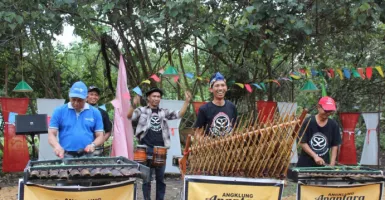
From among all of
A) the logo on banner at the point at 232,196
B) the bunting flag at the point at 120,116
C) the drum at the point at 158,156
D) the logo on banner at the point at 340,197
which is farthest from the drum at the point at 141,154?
the bunting flag at the point at 120,116

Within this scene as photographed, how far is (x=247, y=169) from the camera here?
369 centimetres

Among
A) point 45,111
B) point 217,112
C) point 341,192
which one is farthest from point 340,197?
point 45,111

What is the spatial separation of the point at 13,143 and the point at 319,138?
19.4 ft

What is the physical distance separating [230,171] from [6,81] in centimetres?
737

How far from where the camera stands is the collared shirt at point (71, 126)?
457 cm

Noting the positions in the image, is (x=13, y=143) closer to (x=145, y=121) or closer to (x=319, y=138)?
(x=145, y=121)

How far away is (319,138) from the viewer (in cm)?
496

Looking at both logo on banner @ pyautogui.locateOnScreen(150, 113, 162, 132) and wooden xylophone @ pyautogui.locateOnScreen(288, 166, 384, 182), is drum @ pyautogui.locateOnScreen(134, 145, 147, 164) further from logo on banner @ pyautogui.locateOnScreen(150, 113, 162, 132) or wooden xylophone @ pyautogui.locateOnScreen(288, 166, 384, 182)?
wooden xylophone @ pyautogui.locateOnScreen(288, 166, 384, 182)

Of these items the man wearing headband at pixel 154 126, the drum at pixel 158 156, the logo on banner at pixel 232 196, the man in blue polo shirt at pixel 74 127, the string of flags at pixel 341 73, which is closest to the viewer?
the logo on banner at pixel 232 196

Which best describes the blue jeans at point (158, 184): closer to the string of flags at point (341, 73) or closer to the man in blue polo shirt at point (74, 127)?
the man in blue polo shirt at point (74, 127)

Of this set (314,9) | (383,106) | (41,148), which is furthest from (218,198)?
(383,106)

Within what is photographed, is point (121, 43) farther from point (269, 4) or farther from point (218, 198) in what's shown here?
point (218, 198)

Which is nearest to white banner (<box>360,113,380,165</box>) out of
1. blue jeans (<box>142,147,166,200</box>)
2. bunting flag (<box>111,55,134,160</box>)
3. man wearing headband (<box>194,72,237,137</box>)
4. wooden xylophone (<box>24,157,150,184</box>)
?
bunting flag (<box>111,55,134,160</box>)

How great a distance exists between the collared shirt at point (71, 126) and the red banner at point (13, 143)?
4052 millimetres
